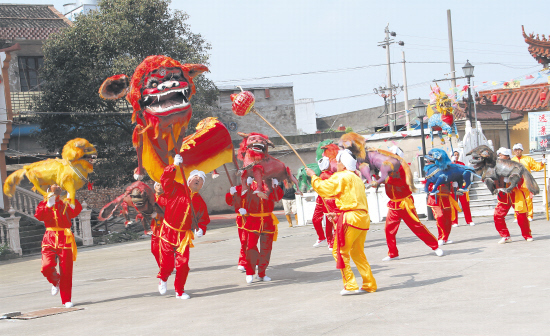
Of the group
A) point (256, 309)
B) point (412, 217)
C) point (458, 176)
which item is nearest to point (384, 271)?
point (412, 217)

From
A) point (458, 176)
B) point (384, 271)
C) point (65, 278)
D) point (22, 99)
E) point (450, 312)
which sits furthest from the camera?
point (22, 99)

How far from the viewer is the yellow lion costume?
8.14m

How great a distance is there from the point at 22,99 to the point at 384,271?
21123mm

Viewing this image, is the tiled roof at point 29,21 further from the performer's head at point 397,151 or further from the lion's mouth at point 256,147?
the performer's head at point 397,151

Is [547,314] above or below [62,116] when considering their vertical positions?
below

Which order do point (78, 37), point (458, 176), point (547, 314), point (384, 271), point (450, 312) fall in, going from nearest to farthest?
point (547, 314) < point (450, 312) < point (384, 271) < point (458, 176) < point (78, 37)

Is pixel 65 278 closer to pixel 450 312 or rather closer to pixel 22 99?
pixel 450 312

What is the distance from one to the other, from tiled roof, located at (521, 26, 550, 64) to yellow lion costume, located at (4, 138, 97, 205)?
20625 mm

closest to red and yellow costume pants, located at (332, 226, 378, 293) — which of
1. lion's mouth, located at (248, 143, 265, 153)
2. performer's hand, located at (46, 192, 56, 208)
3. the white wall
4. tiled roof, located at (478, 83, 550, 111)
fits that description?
lion's mouth, located at (248, 143, 265, 153)

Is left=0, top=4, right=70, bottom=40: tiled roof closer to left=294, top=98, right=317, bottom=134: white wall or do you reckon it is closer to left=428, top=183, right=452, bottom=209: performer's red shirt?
left=294, top=98, right=317, bottom=134: white wall

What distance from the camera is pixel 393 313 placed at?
5.35 m

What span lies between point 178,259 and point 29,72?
A: 2126 centimetres

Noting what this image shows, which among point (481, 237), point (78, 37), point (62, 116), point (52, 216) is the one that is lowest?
point (481, 237)

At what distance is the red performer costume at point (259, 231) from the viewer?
820 cm
